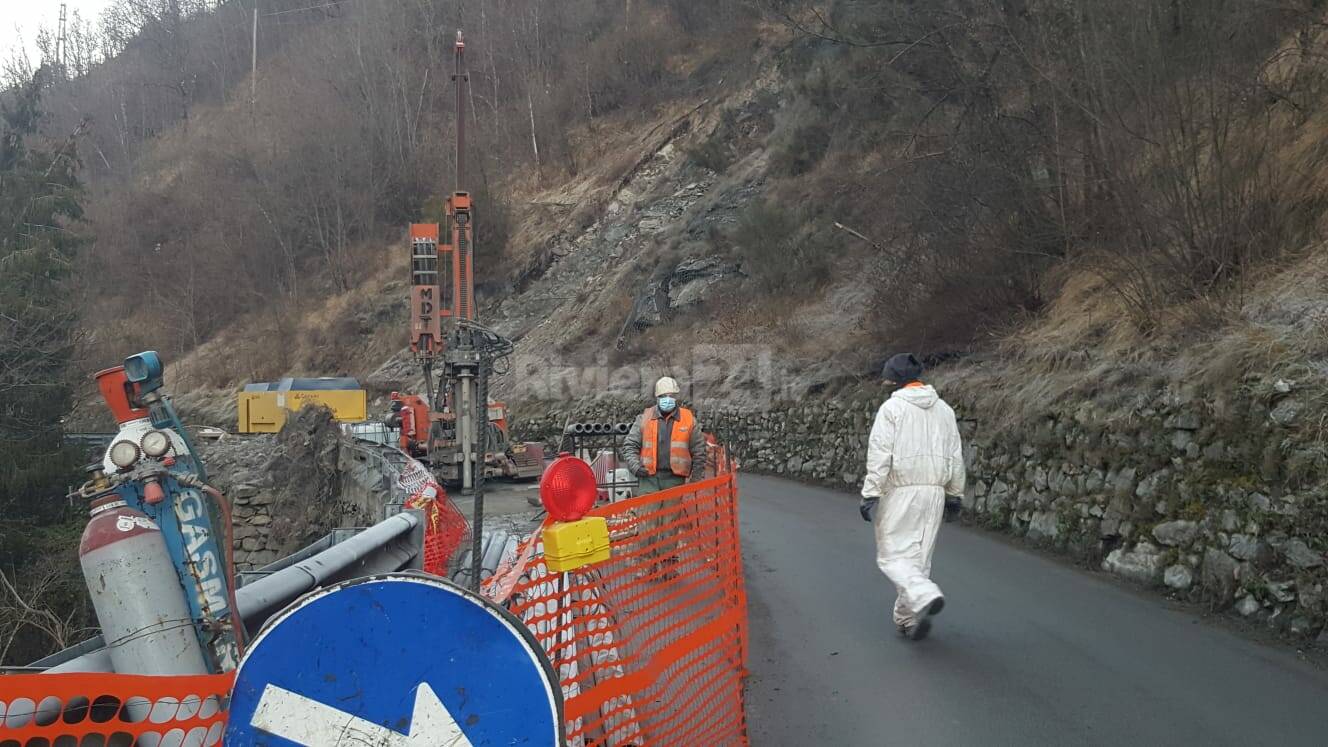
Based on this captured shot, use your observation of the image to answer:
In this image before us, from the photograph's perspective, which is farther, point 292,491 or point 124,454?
point 292,491

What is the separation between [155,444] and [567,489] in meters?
2.09

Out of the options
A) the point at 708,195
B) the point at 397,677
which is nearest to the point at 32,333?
the point at 397,677

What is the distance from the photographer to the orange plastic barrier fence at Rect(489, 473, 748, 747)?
3.43 m

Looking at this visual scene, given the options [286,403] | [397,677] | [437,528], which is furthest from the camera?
[286,403]

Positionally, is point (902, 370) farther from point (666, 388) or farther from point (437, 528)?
point (437, 528)

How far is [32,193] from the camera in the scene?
25.4m

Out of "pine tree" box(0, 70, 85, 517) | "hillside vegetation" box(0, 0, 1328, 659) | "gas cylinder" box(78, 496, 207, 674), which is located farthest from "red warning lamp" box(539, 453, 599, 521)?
"pine tree" box(0, 70, 85, 517)

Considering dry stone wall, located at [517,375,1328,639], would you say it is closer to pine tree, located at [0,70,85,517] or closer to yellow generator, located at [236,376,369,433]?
pine tree, located at [0,70,85,517]

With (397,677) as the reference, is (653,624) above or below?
below

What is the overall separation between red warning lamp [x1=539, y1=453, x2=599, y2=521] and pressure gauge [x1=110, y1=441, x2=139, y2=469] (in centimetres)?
203

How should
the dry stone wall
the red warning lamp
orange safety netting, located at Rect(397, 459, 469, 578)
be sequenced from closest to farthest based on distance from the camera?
1. the red warning lamp
2. the dry stone wall
3. orange safety netting, located at Rect(397, 459, 469, 578)

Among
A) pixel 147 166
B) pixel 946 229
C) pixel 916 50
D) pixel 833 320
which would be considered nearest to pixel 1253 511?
pixel 946 229

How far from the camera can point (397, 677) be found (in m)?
2.42

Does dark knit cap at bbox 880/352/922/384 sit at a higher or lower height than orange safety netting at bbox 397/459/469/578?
higher
